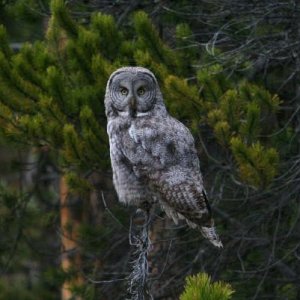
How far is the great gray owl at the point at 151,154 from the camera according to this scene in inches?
176

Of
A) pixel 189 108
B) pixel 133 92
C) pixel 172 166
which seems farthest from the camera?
pixel 189 108

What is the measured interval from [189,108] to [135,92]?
2.65 ft

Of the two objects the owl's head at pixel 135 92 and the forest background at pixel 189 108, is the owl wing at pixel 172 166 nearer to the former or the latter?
the owl's head at pixel 135 92

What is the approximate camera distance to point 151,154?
4.52 metres

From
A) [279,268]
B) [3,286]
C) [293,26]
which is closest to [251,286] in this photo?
[279,268]

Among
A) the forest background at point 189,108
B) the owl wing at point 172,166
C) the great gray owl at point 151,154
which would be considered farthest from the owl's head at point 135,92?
the forest background at point 189,108

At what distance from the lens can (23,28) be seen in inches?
311

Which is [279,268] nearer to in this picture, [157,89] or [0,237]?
[157,89]


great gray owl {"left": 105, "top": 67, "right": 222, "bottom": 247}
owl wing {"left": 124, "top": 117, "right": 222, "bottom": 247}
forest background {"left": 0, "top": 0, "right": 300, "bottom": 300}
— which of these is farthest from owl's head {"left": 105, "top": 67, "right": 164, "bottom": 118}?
forest background {"left": 0, "top": 0, "right": 300, "bottom": 300}

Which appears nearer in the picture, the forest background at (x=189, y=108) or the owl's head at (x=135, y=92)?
the owl's head at (x=135, y=92)

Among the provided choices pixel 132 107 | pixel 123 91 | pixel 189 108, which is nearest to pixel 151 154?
pixel 132 107

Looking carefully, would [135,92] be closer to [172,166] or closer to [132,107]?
[132,107]

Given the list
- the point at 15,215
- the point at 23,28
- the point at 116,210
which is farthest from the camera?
the point at 23,28

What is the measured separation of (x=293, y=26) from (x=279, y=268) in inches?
72.6
